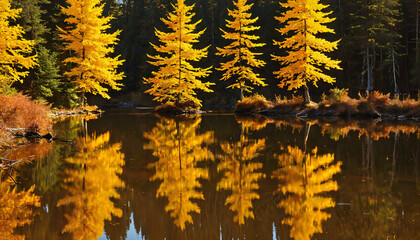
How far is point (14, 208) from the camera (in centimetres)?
627

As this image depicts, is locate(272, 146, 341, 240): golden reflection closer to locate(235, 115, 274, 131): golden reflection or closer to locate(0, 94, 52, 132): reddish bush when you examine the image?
locate(235, 115, 274, 131): golden reflection

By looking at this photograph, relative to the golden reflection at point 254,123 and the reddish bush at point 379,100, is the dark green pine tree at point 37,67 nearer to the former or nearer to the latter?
the golden reflection at point 254,123

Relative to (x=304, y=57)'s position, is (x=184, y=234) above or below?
below

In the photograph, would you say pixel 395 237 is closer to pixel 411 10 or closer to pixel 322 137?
pixel 322 137

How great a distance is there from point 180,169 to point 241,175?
64.1 inches

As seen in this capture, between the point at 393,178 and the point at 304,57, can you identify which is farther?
the point at 304,57

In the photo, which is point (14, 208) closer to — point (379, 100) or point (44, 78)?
point (379, 100)

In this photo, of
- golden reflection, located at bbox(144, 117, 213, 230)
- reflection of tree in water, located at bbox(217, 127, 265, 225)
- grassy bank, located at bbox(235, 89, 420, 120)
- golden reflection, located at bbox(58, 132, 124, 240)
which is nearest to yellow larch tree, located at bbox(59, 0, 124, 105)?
grassy bank, located at bbox(235, 89, 420, 120)

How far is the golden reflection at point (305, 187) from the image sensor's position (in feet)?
18.0

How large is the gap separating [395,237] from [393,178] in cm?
353

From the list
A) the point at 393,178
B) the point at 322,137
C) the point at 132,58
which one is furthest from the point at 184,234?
the point at 132,58

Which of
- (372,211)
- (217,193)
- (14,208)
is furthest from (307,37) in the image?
(14,208)

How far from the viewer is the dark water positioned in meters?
5.33

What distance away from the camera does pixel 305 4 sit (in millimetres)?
30453
